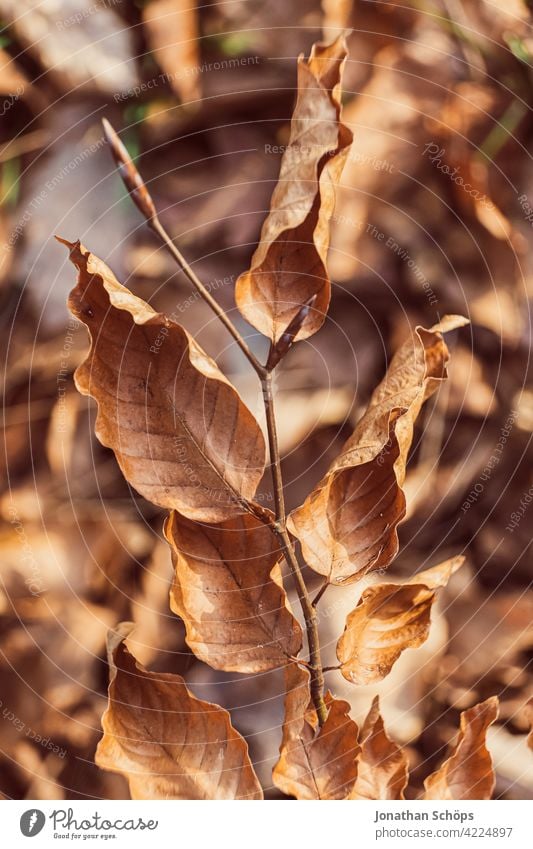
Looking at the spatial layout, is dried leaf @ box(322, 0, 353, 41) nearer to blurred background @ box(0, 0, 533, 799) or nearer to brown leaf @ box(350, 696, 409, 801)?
blurred background @ box(0, 0, 533, 799)

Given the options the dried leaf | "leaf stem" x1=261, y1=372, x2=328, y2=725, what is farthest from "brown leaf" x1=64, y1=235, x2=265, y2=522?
the dried leaf

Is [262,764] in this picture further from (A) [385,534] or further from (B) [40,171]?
(B) [40,171]

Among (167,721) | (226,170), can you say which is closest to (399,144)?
(226,170)
